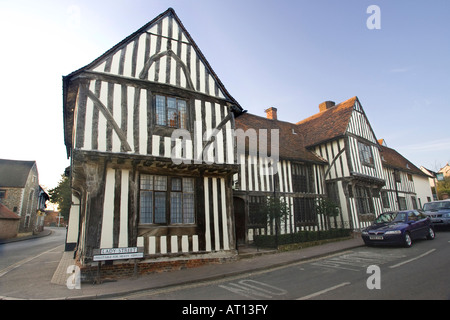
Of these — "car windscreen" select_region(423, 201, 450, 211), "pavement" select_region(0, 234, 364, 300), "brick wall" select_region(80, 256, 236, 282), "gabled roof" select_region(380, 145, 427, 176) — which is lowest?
"pavement" select_region(0, 234, 364, 300)

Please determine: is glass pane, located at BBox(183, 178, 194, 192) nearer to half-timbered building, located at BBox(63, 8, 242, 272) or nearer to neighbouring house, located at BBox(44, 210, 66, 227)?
half-timbered building, located at BBox(63, 8, 242, 272)

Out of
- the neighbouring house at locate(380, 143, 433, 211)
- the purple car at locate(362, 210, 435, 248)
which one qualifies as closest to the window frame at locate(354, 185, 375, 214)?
the neighbouring house at locate(380, 143, 433, 211)

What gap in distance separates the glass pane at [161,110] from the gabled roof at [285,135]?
7.05 m

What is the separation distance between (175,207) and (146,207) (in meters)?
1.02

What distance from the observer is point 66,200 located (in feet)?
108

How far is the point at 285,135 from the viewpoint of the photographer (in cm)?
1925

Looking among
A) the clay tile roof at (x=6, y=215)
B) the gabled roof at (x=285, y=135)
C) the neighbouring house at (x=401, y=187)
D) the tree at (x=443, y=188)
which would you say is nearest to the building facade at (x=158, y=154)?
the gabled roof at (x=285, y=135)

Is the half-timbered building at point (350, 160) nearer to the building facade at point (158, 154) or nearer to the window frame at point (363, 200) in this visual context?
the window frame at point (363, 200)

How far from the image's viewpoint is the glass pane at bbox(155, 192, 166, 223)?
8.83m

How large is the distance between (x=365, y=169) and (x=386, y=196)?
21.2 ft

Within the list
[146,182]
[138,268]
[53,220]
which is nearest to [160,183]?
[146,182]

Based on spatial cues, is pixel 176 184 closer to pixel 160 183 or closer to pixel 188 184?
pixel 188 184
